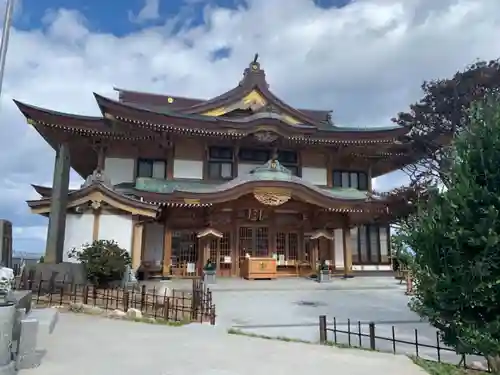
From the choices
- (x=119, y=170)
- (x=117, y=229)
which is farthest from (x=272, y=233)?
(x=119, y=170)

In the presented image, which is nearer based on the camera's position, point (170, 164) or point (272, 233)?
point (272, 233)

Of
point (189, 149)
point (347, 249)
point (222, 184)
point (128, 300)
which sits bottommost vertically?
point (128, 300)

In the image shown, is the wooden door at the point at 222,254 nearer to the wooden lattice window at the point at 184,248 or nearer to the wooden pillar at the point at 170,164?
the wooden lattice window at the point at 184,248

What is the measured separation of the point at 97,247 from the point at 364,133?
50.4 ft

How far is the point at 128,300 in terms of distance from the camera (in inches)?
419

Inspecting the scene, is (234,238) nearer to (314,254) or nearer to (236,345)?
(314,254)

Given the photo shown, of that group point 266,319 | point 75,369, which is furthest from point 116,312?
point 75,369

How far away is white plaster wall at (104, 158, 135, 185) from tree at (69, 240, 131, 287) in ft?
23.9

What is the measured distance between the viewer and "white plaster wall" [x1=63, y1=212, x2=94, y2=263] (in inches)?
624

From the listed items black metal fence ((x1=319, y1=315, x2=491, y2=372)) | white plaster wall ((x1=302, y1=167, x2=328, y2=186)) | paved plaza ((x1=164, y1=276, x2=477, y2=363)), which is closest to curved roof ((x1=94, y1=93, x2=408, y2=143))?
white plaster wall ((x1=302, y1=167, x2=328, y2=186))

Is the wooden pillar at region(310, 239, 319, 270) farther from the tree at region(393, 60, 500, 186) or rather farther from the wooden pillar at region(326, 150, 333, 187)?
the tree at region(393, 60, 500, 186)

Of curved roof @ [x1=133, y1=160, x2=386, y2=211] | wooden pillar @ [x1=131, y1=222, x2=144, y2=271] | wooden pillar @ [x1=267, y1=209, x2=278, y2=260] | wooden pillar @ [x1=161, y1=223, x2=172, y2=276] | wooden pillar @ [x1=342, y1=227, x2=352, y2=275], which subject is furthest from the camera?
wooden pillar @ [x1=342, y1=227, x2=352, y2=275]

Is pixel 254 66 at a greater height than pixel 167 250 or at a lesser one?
greater

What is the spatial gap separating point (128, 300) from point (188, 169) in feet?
39.8
